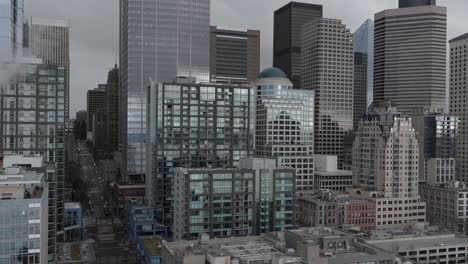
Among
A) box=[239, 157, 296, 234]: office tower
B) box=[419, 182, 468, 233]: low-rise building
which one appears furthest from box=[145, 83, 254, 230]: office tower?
box=[419, 182, 468, 233]: low-rise building

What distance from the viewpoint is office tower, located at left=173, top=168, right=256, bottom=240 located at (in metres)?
115

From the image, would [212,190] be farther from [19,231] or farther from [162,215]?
[19,231]

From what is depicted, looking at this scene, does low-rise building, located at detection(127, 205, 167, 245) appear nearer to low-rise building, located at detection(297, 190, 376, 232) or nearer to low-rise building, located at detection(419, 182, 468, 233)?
low-rise building, located at detection(297, 190, 376, 232)

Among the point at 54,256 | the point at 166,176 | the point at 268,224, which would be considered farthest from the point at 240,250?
the point at 166,176

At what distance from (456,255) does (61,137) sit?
101773mm

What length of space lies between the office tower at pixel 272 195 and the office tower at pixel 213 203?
3.01 m

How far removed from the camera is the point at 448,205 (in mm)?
153750

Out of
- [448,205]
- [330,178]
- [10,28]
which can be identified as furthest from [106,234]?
[448,205]

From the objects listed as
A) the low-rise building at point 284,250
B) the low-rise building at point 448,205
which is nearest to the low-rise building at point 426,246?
the low-rise building at point 284,250

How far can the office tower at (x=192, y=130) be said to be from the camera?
6186 inches

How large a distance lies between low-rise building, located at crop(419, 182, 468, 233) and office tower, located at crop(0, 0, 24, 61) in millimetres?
129654

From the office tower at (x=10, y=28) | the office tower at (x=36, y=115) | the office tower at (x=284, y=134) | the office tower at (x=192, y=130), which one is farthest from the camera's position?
Result: the office tower at (x=284, y=134)

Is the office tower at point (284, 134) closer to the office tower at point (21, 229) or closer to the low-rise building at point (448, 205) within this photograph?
the low-rise building at point (448, 205)

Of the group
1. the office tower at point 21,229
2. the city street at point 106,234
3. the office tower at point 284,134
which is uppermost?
the office tower at point 284,134
